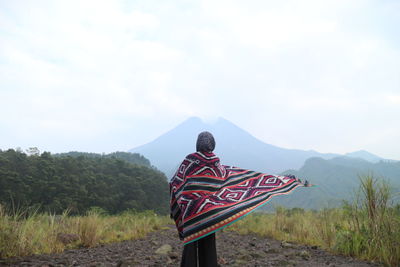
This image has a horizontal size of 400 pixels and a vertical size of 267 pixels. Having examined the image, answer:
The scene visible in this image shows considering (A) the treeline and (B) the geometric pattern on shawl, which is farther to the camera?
(A) the treeline

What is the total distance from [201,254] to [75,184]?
30.8 metres

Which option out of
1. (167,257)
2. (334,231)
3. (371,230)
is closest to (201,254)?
(167,257)

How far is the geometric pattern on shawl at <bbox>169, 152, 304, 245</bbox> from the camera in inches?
127

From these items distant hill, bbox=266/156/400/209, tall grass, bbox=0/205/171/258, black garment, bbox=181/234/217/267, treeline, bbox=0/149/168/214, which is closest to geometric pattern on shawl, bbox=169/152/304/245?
black garment, bbox=181/234/217/267

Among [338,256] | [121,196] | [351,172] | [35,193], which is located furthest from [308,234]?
[351,172]

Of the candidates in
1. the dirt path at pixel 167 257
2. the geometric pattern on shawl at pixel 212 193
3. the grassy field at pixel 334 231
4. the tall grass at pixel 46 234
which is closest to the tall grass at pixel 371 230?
the grassy field at pixel 334 231

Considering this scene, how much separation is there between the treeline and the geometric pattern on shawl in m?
18.9

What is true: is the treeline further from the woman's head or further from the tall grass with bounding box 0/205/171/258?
the woman's head

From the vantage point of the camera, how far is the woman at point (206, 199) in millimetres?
3230

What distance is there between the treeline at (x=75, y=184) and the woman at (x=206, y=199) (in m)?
19.0

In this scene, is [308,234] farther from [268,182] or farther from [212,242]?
[212,242]

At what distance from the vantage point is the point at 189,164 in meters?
3.52

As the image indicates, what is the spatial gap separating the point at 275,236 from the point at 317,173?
380 feet

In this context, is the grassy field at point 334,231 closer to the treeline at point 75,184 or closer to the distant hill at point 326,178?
the treeline at point 75,184
